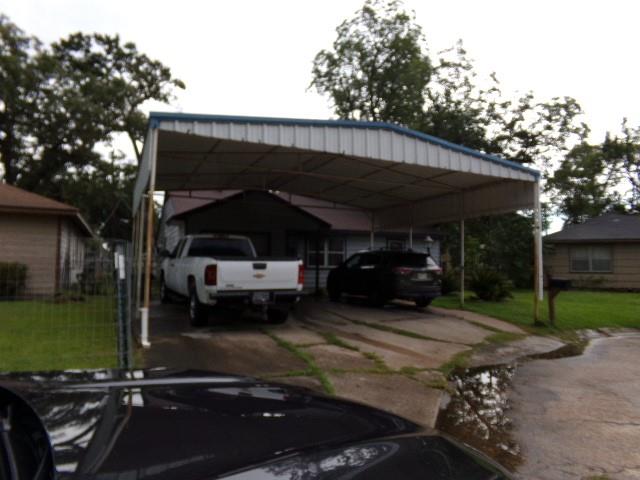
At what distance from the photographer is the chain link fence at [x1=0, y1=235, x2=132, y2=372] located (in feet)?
22.7

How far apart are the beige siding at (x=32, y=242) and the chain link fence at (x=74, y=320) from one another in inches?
38.7

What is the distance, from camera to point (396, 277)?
45.0ft

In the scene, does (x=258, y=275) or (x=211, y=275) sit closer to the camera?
(x=211, y=275)

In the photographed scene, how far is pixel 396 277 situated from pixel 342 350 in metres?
5.55

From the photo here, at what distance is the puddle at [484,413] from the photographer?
15.2 feet

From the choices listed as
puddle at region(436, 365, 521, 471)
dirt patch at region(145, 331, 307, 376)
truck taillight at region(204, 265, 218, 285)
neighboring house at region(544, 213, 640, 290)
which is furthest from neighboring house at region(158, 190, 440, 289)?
puddle at region(436, 365, 521, 471)

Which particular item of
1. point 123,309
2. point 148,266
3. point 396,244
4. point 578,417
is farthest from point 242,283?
point 396,244

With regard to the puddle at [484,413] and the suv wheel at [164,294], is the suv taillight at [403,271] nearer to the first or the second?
the puddle at [484,413]

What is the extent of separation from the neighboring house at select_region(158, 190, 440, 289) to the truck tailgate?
8.13 m

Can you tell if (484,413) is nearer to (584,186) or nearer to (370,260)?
(370,260)

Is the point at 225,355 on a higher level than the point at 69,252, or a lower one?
lower

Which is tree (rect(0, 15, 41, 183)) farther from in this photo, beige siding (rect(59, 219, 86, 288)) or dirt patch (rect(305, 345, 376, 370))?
dirt patch (rect(305, 345, 376, 370))

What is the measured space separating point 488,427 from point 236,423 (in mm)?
4159

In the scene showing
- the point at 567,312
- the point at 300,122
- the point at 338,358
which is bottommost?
the point at 338,358
